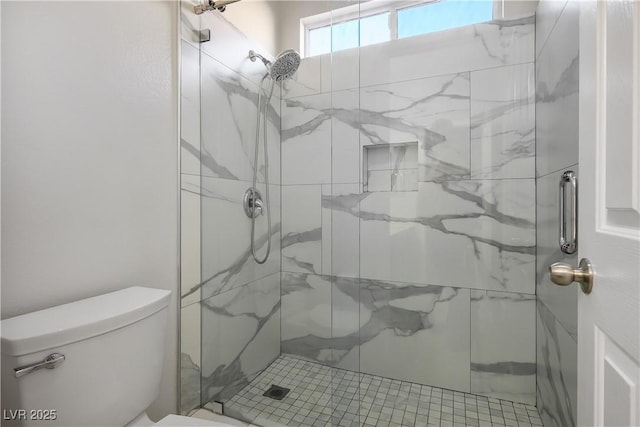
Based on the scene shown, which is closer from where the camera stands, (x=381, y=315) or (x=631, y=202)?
(x=631, y=202)

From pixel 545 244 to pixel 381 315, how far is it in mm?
869

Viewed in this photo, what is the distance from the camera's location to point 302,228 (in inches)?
61.1

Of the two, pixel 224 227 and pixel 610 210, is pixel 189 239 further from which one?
pixel 610 210

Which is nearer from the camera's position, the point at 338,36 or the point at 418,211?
the point at 338,36

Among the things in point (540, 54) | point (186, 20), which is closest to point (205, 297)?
point (186, 20)

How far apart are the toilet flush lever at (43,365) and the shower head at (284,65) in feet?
4.36

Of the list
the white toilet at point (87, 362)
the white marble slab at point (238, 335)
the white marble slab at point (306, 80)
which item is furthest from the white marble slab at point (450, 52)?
the white toilet at point (87, 362)

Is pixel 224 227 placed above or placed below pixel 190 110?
below

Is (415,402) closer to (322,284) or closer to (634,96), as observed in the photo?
(322,284)

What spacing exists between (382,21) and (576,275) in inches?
65.1

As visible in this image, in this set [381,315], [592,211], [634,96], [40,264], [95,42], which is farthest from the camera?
[381,315]

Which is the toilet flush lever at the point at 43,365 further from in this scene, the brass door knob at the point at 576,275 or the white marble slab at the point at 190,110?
the brass door knob at the point at 576,275

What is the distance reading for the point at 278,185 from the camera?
1551 mm

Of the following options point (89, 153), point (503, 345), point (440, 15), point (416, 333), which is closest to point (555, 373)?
point (503, 345)
